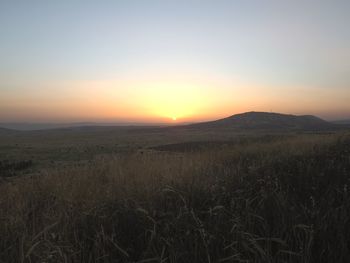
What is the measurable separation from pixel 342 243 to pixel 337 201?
1219mm

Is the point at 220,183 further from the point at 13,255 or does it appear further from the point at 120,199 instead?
the point at 13,255

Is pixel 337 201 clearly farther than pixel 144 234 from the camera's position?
Yes

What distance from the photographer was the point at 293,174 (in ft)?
17.8

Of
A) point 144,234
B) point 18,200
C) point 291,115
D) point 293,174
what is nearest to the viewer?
point 144,234

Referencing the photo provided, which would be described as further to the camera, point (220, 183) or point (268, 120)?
point (268, 120)

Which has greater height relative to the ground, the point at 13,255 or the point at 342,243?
the point at 342,243

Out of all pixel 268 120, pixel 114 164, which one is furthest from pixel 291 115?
pixel 114 164

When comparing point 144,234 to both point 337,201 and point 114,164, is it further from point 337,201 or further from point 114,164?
point 114,164

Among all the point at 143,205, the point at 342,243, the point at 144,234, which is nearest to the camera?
the point at 342,243

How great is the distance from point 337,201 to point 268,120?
143 metres

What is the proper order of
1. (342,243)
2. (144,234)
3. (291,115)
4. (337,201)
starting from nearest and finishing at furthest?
(342,243) < (144,234) < (337,201) < (291,115)

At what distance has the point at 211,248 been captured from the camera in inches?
115

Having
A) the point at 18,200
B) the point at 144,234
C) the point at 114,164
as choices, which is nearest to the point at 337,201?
the point at 144,234

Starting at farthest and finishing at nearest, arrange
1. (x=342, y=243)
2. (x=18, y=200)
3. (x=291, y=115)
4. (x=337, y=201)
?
(x=291, y=115)
(x=18, y=200)
(x=337, y=201)
(x=342, y=243)
